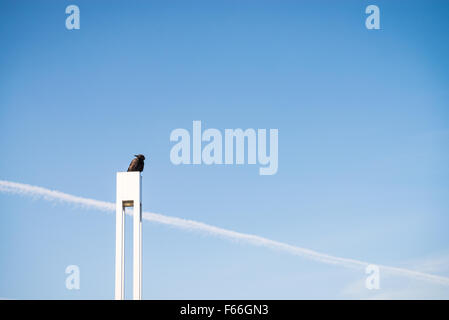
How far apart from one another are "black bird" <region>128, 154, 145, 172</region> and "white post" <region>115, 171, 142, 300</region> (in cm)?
40

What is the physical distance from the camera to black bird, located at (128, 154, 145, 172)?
17.2 metres

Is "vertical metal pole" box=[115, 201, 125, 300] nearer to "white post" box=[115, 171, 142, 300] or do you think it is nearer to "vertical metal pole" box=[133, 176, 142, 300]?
"white post" box=[115, 171, 142, 300]

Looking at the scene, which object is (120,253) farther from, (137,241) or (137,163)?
(137,163)

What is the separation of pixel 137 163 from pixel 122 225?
5.19 ft

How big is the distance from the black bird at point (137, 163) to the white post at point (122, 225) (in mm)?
401

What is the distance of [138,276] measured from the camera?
16328mm

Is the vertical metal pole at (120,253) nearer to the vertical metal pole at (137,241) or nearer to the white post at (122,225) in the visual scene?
the white post at (122,225)

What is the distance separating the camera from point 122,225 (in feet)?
54.9

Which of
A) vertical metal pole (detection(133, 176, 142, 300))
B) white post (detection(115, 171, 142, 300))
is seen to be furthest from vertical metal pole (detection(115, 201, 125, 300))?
vertical metal pole (detection(133, 176, 142, 300))

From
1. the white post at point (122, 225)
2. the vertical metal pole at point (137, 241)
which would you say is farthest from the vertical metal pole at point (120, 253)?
the vertical metal pole at point (137, 241)

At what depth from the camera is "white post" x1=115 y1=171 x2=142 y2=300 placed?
16.3 metres

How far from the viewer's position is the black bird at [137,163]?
56.3ft

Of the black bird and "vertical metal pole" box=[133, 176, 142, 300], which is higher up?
the black bird
